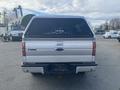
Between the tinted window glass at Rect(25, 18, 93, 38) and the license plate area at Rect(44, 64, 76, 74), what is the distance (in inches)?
31.2

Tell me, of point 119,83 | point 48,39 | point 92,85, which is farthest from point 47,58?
point 119,83

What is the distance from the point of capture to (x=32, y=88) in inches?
333

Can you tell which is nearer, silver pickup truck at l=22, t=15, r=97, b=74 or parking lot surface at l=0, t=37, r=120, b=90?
silver pickup truck at l=22, t=15, r=97, b=74

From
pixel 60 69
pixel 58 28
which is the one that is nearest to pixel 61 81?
pixel 60 69

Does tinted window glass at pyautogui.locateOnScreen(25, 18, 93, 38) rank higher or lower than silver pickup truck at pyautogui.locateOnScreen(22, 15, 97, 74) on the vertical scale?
higher

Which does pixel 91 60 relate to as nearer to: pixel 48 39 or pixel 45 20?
pixel 48 39

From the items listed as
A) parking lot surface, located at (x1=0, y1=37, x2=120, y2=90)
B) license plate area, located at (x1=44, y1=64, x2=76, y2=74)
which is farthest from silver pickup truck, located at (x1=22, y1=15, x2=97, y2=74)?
parking lot surface, located at (x1=0, y1=37, x2=120, y2=90)

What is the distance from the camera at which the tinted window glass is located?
26.9 feet

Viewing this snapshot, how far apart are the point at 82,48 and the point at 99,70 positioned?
390 cm

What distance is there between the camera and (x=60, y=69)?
8008mm

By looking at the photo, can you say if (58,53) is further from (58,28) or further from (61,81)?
(61,81)

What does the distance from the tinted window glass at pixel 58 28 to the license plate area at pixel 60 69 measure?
793mm

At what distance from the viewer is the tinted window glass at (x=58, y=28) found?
A: 8203 millimetres

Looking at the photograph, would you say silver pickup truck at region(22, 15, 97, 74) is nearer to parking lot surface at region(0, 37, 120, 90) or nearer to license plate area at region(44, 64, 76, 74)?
→ license plate area at region(44, 64, 76, 74)
